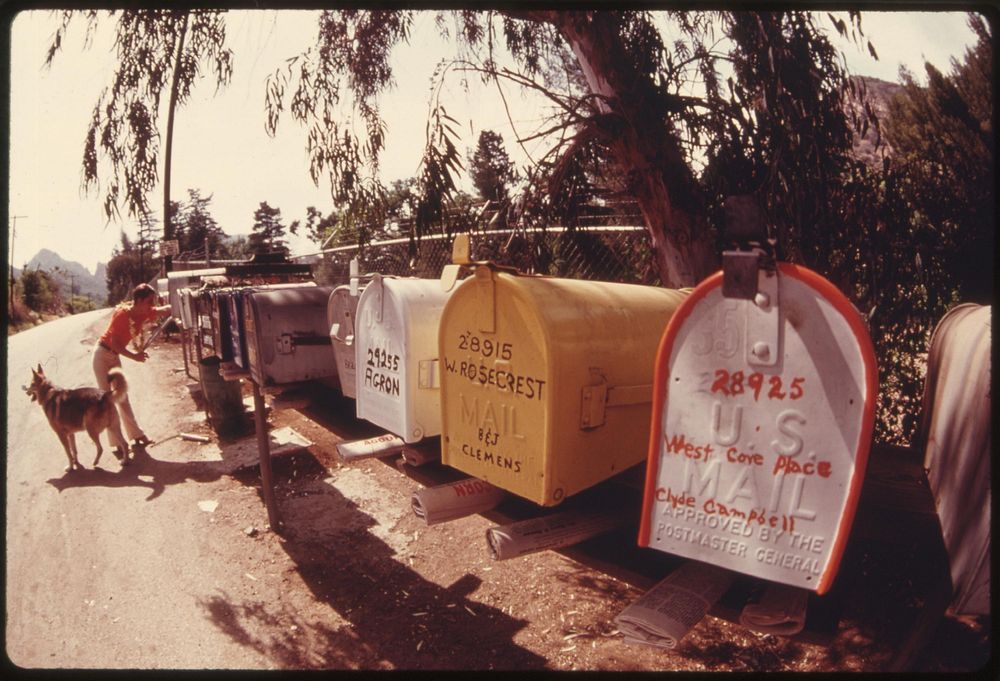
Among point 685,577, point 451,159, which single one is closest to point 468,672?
point 685,577

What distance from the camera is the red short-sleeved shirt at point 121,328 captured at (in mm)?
6109

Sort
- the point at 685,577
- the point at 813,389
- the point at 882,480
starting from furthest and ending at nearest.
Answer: the point at 882,480
the point at 685,577
the point at 813,389

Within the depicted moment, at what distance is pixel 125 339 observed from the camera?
6.19 m

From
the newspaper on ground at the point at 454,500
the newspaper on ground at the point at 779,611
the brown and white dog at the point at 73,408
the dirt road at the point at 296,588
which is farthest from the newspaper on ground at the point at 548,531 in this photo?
the brown and white dog at the point at 73,408

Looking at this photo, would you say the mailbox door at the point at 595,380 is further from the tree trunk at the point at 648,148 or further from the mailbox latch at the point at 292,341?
the mailbox latch at the point at 292,341

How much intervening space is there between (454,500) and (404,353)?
2.16 ft

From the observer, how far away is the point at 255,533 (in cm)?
468

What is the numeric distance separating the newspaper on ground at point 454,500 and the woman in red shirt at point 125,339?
5.23m

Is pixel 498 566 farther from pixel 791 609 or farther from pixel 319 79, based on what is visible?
pixel 319 79

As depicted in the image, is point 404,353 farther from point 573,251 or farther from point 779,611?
point 573,251

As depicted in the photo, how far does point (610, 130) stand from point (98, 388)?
5586 mm

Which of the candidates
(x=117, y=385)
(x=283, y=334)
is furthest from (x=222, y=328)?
(x=117, y=385)

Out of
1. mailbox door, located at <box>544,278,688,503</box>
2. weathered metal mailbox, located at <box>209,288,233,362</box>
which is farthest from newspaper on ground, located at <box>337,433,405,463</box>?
weathered metal mailbox, located at <box>209,288,233,362</box>

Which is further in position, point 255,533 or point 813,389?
point 255,533
